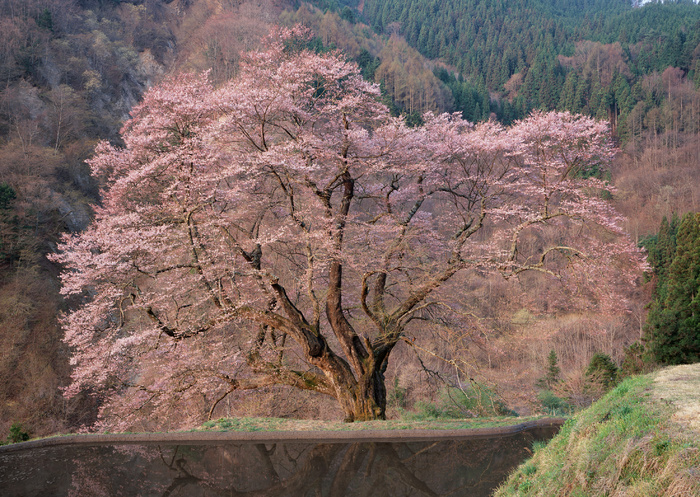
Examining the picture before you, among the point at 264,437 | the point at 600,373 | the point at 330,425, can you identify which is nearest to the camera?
the point at 264,437

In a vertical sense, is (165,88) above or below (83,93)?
below

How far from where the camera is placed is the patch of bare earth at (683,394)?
350 cm

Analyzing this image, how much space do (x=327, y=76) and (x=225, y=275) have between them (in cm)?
420

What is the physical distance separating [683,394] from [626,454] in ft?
6.71

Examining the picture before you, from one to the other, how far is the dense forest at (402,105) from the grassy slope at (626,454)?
334 cm

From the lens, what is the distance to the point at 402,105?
48688 mm

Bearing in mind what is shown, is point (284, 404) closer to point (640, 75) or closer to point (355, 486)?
point (355, 486)

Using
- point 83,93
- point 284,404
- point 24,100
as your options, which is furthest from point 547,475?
point 83,93

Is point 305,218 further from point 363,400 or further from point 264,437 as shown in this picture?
point 264,437

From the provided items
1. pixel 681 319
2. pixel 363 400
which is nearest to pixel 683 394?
pixel 363 400

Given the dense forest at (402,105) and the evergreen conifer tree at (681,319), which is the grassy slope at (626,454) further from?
the evergreen conifer tree at (681,319)

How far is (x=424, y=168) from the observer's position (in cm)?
848

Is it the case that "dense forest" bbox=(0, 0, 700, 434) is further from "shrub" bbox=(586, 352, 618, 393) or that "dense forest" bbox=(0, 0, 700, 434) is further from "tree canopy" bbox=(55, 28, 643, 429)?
"tree canopy" bbox=(55, 28, 643, 429)

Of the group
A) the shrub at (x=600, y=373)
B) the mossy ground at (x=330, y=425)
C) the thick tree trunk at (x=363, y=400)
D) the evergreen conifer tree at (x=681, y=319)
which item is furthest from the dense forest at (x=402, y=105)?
the mossy ground at (x=330, y=425)
